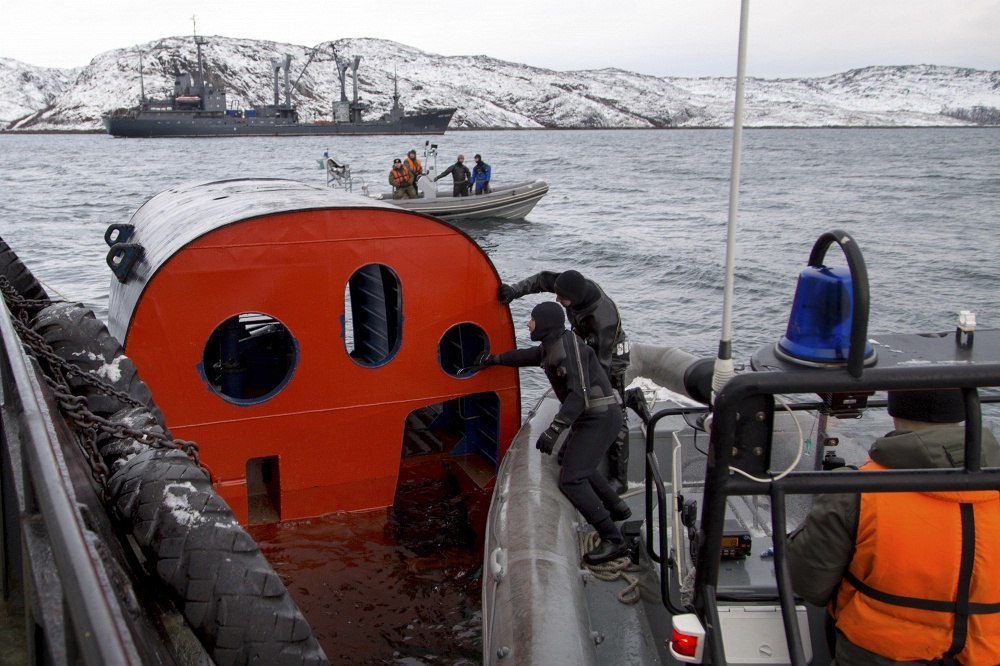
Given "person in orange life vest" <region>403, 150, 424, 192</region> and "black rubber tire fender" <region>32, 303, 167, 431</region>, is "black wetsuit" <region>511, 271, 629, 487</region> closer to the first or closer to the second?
"black rubber tire fender" <region>32, 303, 167, 431</region>

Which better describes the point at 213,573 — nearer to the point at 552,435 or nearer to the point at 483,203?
the point at 552,435

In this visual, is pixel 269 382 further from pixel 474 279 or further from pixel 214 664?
pixel 214 664

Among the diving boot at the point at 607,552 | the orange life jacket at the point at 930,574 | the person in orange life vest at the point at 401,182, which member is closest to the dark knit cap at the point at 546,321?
the diving boot at the point at 607,552

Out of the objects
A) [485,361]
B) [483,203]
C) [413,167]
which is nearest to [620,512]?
[485,361]

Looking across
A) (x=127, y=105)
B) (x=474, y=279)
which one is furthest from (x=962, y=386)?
(x=127, y=105)

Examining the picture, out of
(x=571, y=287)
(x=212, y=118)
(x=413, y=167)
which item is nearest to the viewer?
(x=571, y=287)

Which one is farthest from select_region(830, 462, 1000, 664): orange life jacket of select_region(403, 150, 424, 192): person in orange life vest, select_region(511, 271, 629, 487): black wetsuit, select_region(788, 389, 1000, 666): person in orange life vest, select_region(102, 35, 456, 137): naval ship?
select_region(102, 35, 456, 137): naval ship

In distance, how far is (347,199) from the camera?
8.41 meters

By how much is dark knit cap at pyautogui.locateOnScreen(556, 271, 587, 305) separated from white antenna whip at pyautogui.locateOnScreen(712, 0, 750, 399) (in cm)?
319

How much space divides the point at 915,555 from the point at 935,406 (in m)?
0.46

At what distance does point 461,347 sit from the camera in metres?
9.10

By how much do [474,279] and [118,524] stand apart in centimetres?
463

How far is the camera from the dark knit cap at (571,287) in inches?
256

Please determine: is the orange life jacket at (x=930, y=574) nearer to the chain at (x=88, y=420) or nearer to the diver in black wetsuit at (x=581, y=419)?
the chain at (x=88, y=420)
